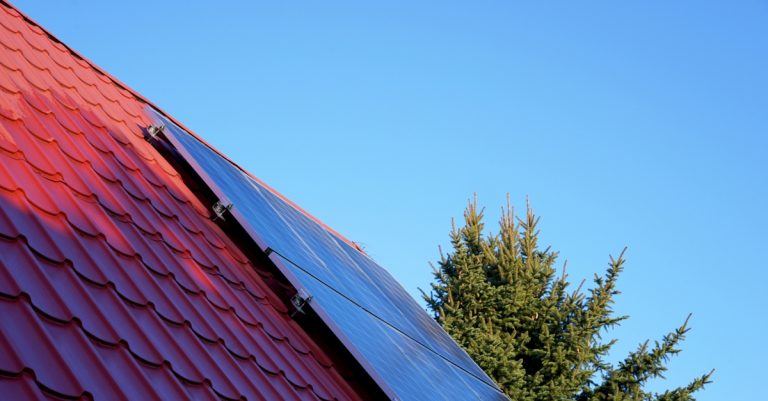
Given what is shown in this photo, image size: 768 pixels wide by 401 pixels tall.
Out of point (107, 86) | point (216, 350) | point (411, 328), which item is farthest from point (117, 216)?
point (411, 328)

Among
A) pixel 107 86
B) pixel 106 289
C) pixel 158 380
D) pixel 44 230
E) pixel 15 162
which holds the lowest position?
pixel 158 380

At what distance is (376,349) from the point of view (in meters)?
7.12

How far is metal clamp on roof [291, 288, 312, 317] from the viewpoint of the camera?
6625 mm

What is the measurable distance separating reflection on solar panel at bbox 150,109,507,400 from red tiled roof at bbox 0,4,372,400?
241 millimetres

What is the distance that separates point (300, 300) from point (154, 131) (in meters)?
2.05

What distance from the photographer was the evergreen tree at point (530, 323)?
18484 millimetres

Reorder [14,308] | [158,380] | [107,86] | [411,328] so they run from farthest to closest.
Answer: [411,328] → [107,86] → [158,380] → [14,308]

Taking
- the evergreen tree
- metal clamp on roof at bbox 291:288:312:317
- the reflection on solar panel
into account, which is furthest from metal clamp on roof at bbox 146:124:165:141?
the evergreen tree

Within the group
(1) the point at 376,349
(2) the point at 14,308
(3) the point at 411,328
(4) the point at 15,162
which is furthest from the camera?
(3) the point at 411,328

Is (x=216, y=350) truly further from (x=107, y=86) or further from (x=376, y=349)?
(x=107, y=86)

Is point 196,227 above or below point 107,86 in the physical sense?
below

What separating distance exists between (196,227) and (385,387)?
1789mm

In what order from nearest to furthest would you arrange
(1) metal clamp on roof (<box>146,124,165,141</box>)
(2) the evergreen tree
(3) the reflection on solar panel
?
(3) the reflection on solar panel → (1) metal clamp on roof (<box>146,124,165,141</box>) → (2) the evergreen tree

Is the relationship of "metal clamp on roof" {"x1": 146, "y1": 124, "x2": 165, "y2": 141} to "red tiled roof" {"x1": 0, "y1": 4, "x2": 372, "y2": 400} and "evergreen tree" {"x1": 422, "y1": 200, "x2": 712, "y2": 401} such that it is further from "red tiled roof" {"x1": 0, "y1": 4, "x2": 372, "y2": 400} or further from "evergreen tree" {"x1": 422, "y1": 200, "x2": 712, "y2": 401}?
"evergreen tree" {"x1": 422, "y1": 200, "x2": 712, "y2": 401}
